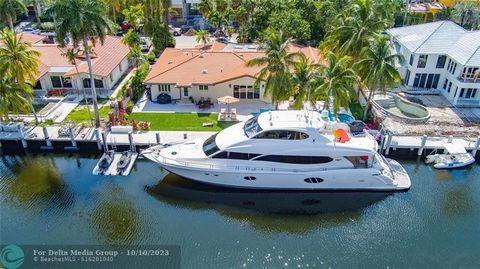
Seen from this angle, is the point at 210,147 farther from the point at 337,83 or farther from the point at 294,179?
the point at 337,83

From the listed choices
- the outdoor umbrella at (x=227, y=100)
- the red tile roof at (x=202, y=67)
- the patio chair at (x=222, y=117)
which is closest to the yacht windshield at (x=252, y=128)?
the patio chair at (x=222, y=117)

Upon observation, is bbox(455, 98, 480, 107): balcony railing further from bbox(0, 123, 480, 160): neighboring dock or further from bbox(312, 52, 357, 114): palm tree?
bbox(312, 52, 357, 114): palm tree

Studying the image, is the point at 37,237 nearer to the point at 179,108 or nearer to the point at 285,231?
the point at 285,231

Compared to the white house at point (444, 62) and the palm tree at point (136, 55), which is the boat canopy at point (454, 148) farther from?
the palm tree at point (136, 55)

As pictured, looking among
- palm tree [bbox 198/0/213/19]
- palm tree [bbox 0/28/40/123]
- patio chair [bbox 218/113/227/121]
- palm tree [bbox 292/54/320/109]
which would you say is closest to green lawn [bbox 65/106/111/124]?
palm tree [bbox 0/28/40/123]

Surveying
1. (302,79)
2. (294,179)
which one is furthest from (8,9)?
(294,179)

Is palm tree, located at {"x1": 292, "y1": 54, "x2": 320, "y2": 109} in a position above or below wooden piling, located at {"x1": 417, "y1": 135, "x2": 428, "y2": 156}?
above
